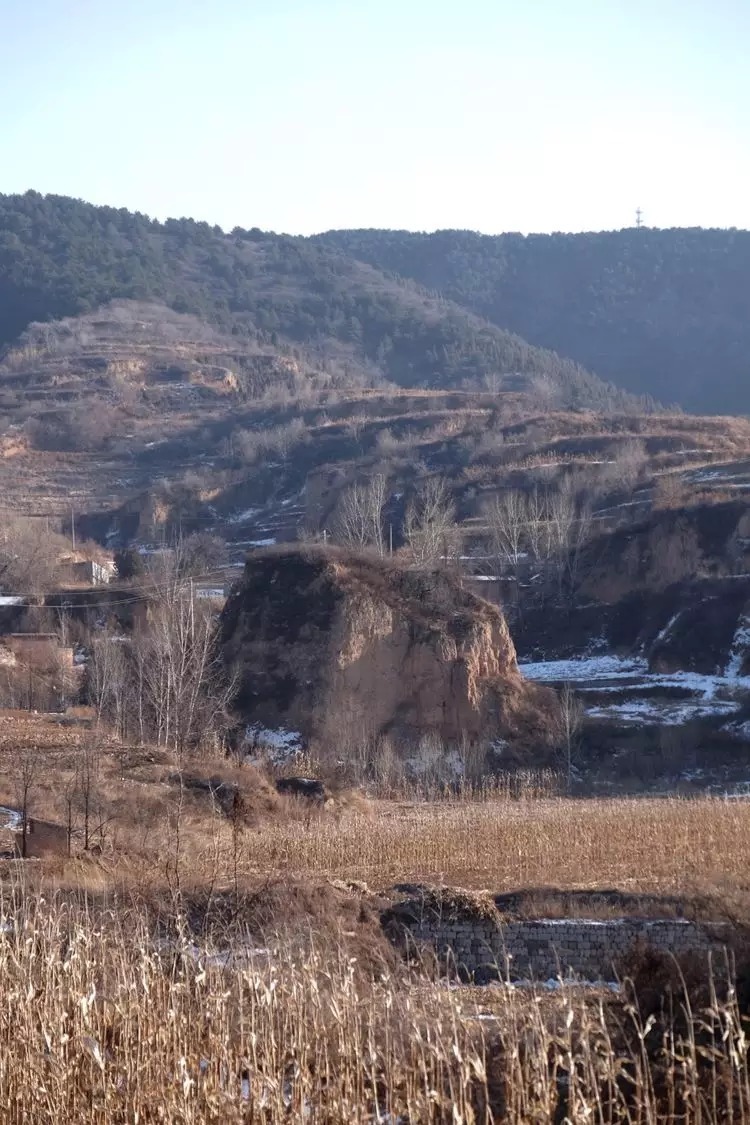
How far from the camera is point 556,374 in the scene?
4931 inches

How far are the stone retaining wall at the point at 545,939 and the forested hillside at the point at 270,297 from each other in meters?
91.9

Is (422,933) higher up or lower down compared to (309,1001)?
lower down

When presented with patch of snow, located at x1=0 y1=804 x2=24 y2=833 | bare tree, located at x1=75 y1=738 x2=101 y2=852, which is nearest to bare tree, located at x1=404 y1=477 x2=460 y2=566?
bare tree, located at x1=75 y1=738 x2=101 y2=852

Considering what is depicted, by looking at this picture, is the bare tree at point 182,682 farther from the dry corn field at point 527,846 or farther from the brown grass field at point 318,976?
the dry corn field at point 527,846

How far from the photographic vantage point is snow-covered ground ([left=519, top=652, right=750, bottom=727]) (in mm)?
41031

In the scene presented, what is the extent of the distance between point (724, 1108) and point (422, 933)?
8279mm

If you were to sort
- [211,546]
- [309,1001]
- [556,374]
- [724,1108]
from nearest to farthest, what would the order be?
1. [724,1108]
2. [309,1001]
3. [211,546]
4. [556,374]

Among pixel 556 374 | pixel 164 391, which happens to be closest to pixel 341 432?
pixel 164 391

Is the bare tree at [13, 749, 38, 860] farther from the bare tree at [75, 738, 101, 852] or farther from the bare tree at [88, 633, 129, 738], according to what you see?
the bare tree at [88, 633, 129, 738]

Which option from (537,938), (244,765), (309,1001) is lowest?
(244,765)

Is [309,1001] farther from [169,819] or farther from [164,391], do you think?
[164,391]

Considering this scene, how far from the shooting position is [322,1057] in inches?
318

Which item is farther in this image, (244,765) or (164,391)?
(164,391)

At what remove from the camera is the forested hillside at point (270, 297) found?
5034 inches
